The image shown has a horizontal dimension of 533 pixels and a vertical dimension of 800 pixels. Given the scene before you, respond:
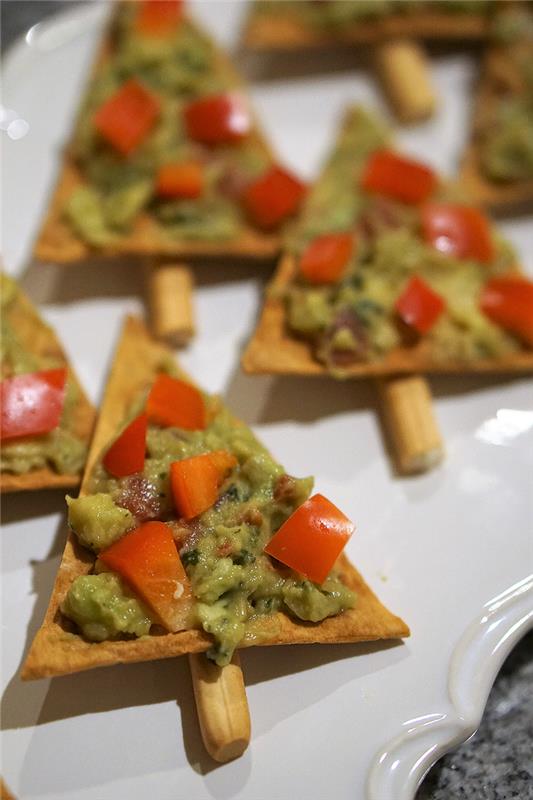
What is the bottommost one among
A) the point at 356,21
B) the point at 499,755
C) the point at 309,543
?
the point at 499,755

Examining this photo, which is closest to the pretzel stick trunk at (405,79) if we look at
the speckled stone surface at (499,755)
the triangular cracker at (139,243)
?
the triangular cracker at (139,243)

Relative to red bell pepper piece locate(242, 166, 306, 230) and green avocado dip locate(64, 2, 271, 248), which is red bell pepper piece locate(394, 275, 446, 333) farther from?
green avocado dip locate(64, 2, 271, 248)

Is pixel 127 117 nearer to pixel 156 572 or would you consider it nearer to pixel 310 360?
pixel 310 360

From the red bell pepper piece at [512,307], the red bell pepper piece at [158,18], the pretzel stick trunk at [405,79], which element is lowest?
the red bell pepper piece at [512,307]

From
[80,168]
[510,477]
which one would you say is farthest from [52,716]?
[80,168]

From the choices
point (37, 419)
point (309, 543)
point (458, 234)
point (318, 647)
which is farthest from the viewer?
point (458, 234)

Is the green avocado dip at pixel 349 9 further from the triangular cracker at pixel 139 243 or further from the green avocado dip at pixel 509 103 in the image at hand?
the triangular cracker at pixel 139 243

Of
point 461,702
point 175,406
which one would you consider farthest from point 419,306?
point 461,702

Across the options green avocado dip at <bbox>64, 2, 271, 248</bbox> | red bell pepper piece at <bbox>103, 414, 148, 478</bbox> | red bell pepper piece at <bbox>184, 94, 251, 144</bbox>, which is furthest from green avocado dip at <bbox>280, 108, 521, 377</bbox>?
red bell pepper piece at <bbox>103, 414, 148, 478</bbox>
